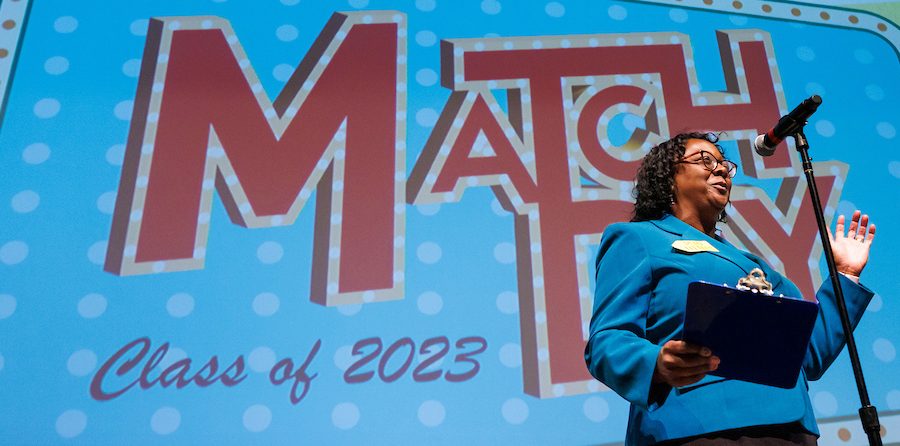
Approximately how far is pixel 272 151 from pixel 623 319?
1.42 m

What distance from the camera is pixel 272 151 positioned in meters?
2.14

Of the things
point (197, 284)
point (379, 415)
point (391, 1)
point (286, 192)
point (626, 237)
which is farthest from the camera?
point (391, 1)

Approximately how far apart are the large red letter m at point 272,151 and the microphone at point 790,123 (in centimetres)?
99

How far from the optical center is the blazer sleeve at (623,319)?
92 centimetres

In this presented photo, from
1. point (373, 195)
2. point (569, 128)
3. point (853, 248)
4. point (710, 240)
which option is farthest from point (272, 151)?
point (853, 248)

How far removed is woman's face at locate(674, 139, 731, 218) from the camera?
1.25 meters

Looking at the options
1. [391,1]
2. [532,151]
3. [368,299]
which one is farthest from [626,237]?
[391,1]

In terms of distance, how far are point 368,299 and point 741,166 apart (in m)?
1.24

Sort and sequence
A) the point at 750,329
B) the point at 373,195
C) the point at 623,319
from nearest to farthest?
the point at 750,329 < the point at 623,319 < the point at 373,195

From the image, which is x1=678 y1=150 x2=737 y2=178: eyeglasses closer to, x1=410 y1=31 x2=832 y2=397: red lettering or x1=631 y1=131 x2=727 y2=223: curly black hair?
x1=631 y1=131 x2=727 y2=223: curly black hair

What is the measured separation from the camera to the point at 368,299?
1.92 m

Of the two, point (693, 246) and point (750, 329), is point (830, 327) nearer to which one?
point (693, 246)

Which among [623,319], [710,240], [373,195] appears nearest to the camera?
[623,319]

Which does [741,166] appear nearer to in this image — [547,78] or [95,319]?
[547,78]
